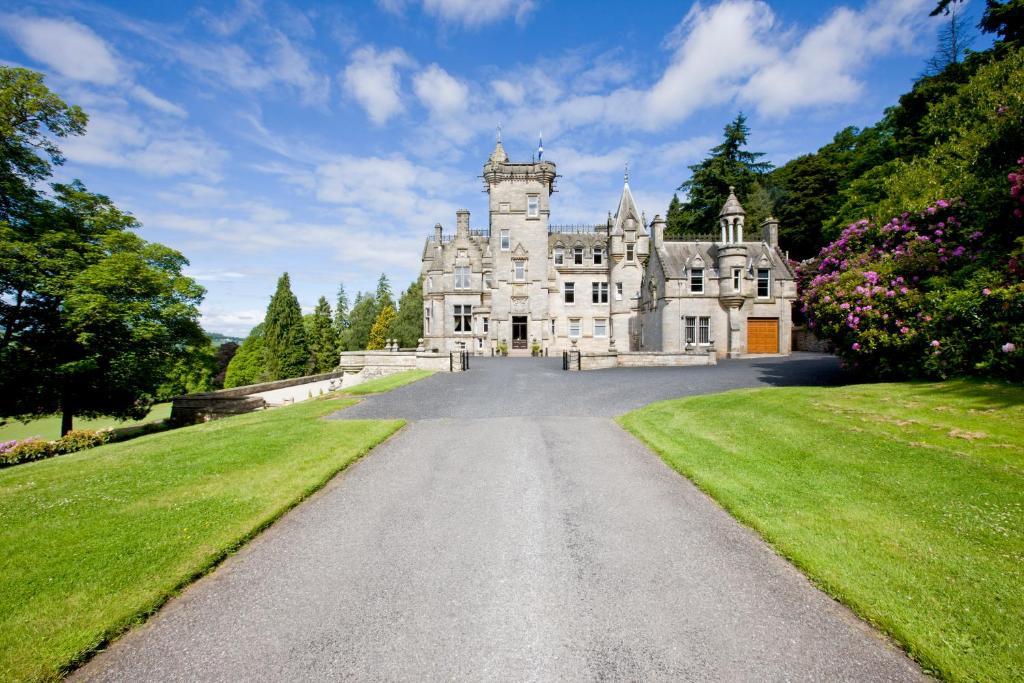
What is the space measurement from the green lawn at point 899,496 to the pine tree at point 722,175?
5066 cm

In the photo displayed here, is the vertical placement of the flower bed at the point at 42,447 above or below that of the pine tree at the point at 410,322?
below

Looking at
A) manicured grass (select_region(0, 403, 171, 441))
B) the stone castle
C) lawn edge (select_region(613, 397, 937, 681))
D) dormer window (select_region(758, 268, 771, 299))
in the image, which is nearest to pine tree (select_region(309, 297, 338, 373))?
manicured grass (select_region(0, 403, 171, 441))

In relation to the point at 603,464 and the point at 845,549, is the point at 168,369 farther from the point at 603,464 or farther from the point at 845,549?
the point at 845,549

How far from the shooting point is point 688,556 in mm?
5383

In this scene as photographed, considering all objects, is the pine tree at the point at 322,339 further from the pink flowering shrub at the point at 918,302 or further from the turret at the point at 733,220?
the pink flowering shrub at the point at 918,302

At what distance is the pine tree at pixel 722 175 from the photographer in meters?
56.6

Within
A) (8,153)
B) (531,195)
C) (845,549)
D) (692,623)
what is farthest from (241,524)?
(531,195)

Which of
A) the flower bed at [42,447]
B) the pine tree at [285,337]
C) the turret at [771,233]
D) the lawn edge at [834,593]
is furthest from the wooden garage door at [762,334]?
the pine tree at [285,337]

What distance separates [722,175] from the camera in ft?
187

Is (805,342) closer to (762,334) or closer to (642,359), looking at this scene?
(762,334)

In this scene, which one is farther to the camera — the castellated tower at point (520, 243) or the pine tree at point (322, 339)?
the pine tree at point (322, 339)

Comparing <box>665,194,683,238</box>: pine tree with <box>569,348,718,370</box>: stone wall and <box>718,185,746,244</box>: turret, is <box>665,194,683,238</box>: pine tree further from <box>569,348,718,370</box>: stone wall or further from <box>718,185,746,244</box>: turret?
<box>569,348,718,370</box>: stone wall

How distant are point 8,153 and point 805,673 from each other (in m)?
35.5

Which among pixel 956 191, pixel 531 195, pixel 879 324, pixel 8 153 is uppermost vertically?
pixel 531 195
